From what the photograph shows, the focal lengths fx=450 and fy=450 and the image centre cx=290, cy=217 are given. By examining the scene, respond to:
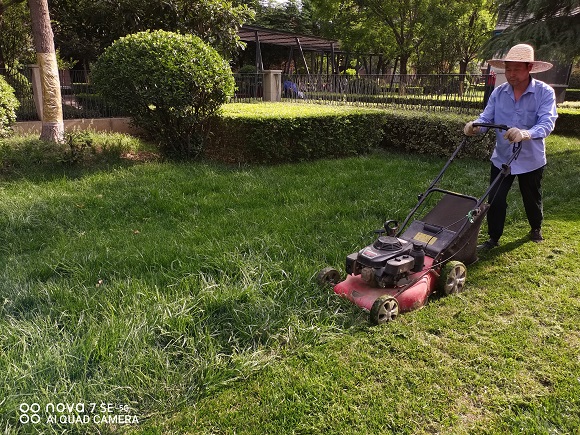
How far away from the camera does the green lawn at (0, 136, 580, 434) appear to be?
7.48 ft

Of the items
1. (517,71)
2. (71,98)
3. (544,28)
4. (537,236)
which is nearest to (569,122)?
(544,28)

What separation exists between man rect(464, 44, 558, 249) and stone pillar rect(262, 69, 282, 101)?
982 cm

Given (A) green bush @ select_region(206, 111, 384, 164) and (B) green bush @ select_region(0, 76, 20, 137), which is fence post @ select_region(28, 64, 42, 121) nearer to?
(B) green bush @ select_region(0, 76, 20, 137)

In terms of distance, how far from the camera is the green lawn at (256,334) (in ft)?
7.48

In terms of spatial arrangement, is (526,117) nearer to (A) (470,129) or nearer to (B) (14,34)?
(A) (470,129)

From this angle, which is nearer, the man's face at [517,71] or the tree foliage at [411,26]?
the man's face at [517,71]

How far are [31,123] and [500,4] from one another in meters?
11.1

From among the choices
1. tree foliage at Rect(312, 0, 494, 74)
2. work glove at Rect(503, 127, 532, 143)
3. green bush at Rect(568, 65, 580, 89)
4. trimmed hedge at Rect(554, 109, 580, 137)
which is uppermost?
tree foliage at Rect(312, 0, 494, 74)

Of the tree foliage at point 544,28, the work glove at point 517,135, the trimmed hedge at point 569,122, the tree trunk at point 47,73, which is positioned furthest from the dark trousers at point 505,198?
the trimmed hedge at point 569,122

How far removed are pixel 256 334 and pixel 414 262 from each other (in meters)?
1.18

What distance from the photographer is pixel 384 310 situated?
9.91ft

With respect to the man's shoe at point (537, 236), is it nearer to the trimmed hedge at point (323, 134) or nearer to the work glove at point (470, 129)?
the work glove at point (470, 129)

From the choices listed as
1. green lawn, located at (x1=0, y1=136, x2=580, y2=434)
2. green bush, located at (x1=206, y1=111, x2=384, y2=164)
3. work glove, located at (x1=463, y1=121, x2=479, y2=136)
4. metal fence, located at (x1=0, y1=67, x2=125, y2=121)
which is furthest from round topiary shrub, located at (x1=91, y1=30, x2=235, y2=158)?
work glove, located at (x1=463, y1=121, x2=479, y2=136)

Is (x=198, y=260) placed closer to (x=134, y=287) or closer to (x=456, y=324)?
(x=134, y=287)
